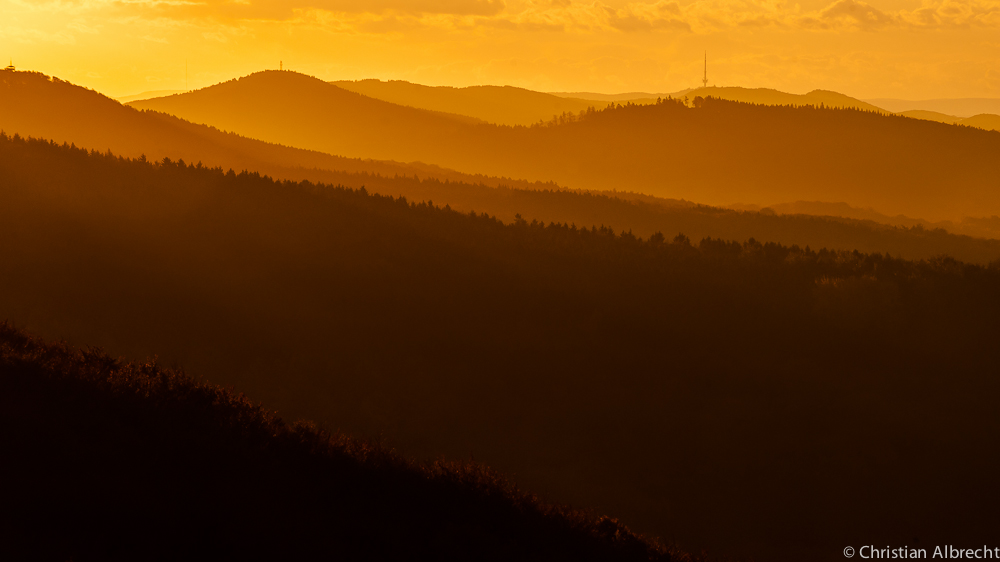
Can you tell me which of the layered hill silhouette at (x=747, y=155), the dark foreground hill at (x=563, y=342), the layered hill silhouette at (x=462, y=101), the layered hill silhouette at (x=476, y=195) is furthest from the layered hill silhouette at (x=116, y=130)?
the layered hill silhouette at (x=462, y=101)

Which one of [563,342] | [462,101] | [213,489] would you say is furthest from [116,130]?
[462,101]

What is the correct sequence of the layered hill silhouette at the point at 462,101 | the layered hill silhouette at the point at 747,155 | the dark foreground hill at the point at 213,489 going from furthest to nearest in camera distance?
the layered hill silhouette at the point at 462,101 → the layered hill silhouette at the point at 747,155 → the dark foreground hill at the point at 213,489

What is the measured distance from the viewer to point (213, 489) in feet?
22.1

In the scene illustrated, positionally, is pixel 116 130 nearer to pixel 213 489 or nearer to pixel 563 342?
pixel 563 342

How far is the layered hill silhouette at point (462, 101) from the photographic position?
17638cm

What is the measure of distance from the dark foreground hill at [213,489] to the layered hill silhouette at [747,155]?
74.4 metres

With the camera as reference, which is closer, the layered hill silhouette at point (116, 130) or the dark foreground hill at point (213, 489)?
the dark foreground hill at point (213, 489)

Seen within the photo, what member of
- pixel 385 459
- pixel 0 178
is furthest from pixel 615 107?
pixel 385 459

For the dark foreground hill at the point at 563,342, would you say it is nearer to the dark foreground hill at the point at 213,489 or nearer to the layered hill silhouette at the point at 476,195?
the dark foreground hill at the point at 213,489

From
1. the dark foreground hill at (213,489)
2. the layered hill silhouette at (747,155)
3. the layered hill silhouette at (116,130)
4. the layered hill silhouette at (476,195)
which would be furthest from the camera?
the layered hill silhouette at (747,155)

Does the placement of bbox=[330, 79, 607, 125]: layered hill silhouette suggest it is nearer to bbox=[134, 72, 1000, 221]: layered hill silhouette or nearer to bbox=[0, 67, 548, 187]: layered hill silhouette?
bbox=[134, 72, 1000, 221]: layered hill silhouette

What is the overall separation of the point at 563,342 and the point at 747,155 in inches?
2778

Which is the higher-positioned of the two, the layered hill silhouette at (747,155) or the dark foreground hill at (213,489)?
the layered hill silhouette at (747,155)

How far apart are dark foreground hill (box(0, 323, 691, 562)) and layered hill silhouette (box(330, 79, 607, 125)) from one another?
164m
